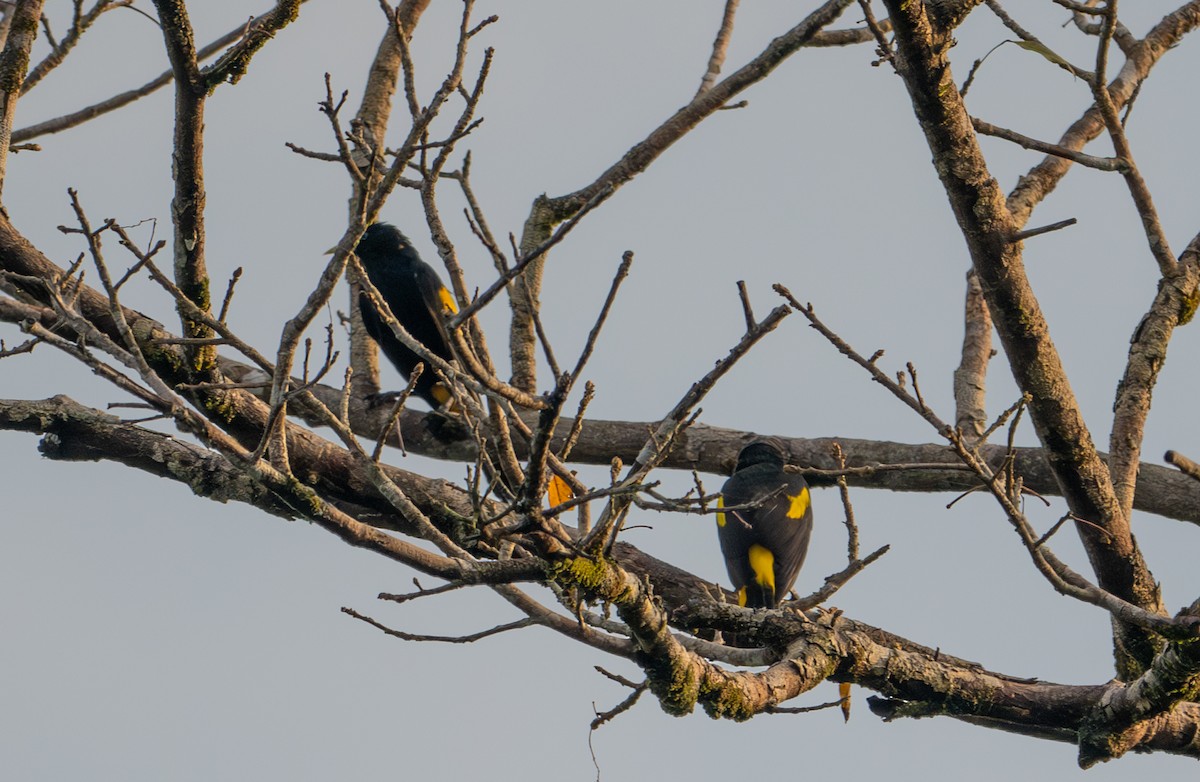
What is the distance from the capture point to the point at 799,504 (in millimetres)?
6980

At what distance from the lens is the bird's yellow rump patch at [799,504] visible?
270 inches

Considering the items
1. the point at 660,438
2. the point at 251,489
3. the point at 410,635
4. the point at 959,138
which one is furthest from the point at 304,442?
the point at 959,138

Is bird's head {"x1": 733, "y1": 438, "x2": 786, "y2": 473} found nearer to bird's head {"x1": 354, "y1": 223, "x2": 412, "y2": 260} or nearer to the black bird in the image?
the black bird

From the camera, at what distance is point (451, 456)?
5.91 m

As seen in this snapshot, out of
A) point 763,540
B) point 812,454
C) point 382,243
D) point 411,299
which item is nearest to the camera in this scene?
point 812,454

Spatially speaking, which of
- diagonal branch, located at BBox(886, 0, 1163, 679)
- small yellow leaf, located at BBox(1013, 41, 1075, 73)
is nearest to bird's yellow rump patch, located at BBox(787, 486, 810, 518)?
diagonal branch, located at BBox(886, 0, 1163, 679)

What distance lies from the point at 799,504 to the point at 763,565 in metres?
0.52

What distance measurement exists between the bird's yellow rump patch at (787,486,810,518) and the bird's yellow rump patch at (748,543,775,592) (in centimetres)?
28

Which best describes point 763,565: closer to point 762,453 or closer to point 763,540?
point 763,540

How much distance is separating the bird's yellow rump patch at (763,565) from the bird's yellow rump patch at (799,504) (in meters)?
0.28

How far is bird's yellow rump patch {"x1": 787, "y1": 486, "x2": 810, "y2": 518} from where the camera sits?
6.86 meters

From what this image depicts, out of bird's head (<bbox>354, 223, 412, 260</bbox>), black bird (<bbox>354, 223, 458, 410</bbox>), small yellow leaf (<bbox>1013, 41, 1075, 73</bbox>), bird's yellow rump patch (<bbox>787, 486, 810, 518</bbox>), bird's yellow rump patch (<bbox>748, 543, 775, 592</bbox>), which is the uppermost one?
bird's head (<bbox>354, 223, 412, 260</bbox>)

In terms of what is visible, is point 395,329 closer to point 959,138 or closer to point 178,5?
point 178,5

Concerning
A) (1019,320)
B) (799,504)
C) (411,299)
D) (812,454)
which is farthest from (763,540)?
(1019,320)
